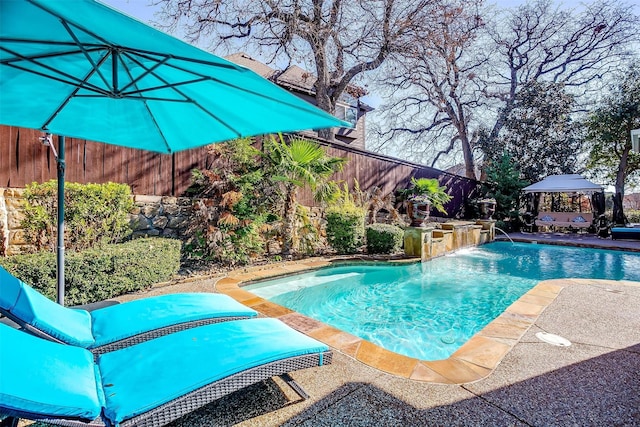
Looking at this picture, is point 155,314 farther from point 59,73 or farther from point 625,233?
point 625,233

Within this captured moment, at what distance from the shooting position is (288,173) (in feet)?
22.3

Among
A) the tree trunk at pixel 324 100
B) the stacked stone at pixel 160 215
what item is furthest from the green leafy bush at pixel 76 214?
the tree trunk at pixel 324 100

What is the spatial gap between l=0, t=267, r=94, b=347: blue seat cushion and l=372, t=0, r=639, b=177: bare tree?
1454cm

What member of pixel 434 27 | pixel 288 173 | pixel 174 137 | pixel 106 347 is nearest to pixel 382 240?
pixel 288 173

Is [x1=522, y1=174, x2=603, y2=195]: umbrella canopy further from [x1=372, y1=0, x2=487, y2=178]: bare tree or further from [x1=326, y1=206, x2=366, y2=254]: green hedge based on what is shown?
[x1=326, y1=206, x2=366, y2=254]: green hedge

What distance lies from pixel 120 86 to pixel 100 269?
251cm

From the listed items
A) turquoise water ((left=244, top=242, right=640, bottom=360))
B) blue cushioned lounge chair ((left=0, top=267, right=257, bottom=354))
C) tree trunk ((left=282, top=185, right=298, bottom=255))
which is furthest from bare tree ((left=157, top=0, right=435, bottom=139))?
blue cushioned lounge chair ((left=0, top=267, right=257, bottom=354))

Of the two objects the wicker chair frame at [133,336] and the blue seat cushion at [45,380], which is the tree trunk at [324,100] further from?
the blue seat cushion at [45,380]

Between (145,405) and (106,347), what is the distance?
0.94m

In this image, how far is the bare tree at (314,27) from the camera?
1095cm

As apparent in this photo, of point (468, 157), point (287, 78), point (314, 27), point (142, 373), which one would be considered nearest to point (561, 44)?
point (468, 157)

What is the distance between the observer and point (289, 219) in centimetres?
698

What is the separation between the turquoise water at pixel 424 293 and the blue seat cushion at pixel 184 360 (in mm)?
1840

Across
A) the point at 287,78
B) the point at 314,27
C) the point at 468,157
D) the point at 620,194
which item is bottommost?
the point at 620,194
